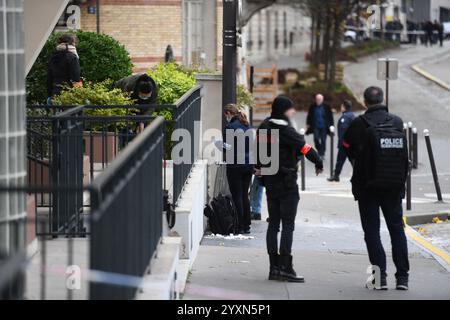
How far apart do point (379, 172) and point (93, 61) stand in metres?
9.24

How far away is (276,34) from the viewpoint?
66.5 meters

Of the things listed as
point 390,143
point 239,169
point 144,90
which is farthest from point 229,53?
point 390,143

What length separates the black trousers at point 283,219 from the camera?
10227 millimetres

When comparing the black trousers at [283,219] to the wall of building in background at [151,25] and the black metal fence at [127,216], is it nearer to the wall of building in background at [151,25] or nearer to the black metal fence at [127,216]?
the black metal fence at [127,216]

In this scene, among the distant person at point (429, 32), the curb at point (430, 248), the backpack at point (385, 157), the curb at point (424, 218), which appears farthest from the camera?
the distant person at point (429, 32)

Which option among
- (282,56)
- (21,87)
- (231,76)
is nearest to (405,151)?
(21,87)

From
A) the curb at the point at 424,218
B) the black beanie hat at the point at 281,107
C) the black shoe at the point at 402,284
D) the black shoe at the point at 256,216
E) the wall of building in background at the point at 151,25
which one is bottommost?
the curb at the point at 424,218

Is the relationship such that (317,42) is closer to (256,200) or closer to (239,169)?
(256,200)

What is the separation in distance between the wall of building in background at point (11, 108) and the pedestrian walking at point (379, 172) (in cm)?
330

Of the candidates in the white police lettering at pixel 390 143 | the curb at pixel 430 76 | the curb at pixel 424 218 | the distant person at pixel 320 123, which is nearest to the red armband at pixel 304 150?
the white police lettering at pixel 390 143

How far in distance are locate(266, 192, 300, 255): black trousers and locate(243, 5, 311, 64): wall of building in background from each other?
48.8 meters

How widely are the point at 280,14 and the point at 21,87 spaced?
197 feet

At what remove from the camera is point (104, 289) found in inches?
232
